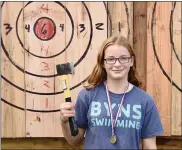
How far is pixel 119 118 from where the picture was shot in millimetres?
1792

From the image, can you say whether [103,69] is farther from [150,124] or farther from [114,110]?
[150,124]

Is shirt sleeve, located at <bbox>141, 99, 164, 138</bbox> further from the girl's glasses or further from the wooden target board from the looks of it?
the wooden target board

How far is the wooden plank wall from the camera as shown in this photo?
113 inches

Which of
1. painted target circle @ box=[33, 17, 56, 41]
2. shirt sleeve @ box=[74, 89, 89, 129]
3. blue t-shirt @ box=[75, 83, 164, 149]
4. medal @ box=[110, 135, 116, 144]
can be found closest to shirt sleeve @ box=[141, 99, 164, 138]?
blue t-shirt @ box=[75, 83, 164, 149]

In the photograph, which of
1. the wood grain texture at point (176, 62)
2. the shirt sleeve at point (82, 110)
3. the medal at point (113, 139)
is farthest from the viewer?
the wood grain texture at point (176, 62)

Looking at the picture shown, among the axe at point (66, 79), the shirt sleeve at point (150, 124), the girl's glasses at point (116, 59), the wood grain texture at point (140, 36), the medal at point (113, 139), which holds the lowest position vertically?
the medal at point (113, 139)

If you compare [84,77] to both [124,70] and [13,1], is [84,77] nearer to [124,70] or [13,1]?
[13,1]

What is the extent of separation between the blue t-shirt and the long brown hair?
0.14 feet

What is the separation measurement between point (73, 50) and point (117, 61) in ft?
3.69

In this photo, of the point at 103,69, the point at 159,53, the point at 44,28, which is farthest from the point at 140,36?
the point at 103,69

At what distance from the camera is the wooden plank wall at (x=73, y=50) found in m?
2.87

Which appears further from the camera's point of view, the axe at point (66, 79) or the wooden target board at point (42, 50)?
the wooden target board at point (42, 50)

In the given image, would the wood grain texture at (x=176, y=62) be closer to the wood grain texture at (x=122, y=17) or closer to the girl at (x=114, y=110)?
the wood grain texture at (x=122, y=17)

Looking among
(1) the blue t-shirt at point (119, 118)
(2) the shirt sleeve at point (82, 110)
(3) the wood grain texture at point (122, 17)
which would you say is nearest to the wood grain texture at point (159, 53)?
(3) the wood grain texture at point (122, 17)
